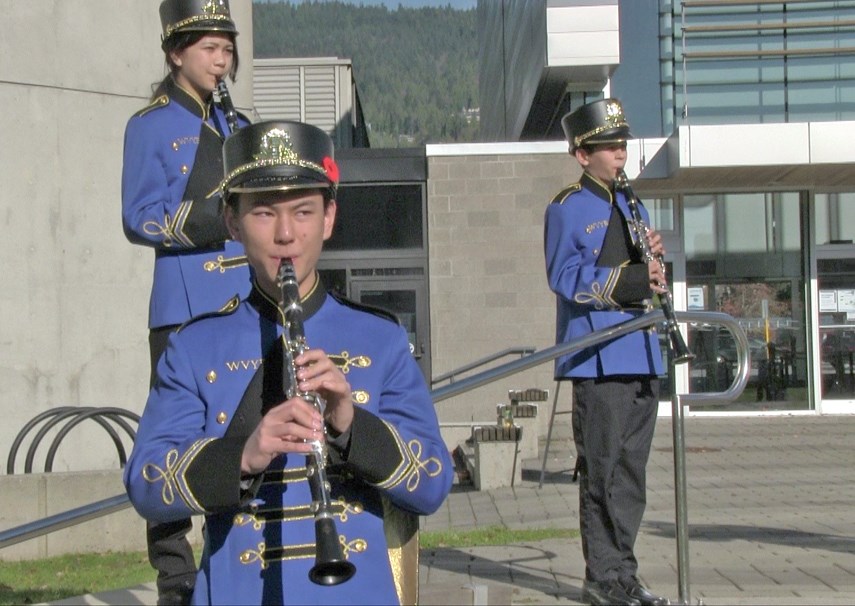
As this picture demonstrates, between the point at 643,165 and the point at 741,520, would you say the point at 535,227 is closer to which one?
the point at 643,165

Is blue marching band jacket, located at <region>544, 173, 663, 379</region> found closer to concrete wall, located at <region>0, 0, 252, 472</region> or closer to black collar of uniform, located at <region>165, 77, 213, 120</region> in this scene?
black collar of uniform, located at <region>165, 77, 213, 120</region>

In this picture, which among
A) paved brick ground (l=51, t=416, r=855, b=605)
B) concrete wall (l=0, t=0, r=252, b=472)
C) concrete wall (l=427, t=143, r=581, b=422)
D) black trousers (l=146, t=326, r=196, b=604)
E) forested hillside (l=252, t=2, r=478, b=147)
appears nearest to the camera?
black trousers (l=146, t=326, r=196, b=604)

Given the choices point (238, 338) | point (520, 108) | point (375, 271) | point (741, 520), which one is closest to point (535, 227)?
point (375, 271)

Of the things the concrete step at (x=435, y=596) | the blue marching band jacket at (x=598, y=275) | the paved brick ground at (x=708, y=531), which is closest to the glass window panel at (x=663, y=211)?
the paved brick ground at (x=708, y=531)

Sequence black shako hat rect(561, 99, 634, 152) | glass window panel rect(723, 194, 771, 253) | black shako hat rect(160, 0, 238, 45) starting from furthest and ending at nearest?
glass window panel rect(723, 194, 771, 253) < black shako hat rect(561, 99, 634, 152) < black shako hat rect(160, 0, 238, 45)

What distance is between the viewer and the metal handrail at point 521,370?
13.8 ft

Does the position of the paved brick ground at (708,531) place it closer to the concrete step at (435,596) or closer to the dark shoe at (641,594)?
the concrete step at (435,596)

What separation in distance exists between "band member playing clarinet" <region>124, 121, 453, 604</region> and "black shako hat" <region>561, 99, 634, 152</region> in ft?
8.90

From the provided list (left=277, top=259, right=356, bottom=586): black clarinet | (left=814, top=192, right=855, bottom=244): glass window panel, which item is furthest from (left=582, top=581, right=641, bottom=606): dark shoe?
(left=814, top=192, right=855, bottom=244): glass window panel

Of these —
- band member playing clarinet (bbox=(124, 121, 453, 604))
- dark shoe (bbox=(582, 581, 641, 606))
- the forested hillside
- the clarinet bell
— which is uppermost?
the forested hillside

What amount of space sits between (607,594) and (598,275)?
1.21 metres

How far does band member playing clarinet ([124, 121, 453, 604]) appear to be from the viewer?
2.46 m

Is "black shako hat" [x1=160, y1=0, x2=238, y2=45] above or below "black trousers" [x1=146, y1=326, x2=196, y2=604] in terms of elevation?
above

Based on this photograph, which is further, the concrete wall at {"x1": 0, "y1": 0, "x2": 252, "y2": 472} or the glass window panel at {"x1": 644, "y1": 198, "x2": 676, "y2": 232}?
the glass window panel at {"x1": 644, "y1": 198, "x2": 676, "y2": 232}
